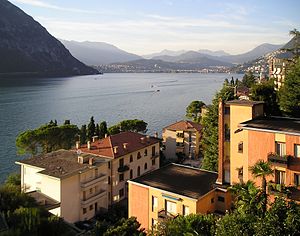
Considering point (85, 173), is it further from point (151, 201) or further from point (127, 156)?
point (151, 201)

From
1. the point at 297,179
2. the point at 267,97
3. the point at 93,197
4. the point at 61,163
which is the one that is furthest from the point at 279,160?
the point at 61,163

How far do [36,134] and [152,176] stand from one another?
722 inches

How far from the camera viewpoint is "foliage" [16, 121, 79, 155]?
3325 centimetres

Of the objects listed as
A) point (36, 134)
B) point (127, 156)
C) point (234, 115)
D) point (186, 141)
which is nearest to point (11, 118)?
point (36, 134)

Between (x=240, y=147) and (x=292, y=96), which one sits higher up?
(x=292, y=96)

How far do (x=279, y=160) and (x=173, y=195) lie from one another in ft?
17.7

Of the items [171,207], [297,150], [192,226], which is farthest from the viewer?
[171,207]

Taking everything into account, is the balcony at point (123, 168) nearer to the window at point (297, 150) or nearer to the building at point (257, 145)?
the building at point (257, 145)

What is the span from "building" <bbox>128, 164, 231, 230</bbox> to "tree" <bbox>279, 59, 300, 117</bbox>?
6109 mm

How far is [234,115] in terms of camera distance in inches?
637

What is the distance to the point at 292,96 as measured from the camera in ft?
68.5

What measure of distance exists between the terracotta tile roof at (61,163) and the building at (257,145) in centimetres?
992

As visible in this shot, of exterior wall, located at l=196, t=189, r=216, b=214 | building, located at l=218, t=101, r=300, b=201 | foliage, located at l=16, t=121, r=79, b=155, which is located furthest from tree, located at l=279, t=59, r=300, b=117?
foliage, located at l=16, t=121, r=79, b=155

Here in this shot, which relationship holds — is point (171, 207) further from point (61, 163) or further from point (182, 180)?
point (61, 163)
